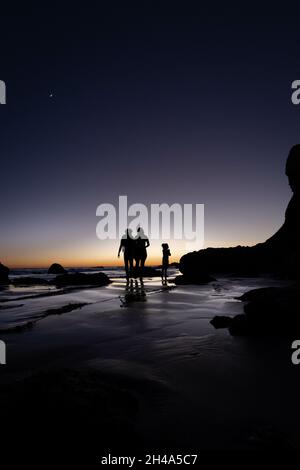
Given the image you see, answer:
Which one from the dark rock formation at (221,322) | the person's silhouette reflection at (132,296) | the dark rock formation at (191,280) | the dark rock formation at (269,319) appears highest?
the dark rock formation at (269,319)

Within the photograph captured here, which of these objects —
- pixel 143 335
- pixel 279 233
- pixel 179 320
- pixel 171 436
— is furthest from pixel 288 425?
pixel 279 233

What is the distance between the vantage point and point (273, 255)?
96.3 ft

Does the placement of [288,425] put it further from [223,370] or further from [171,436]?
[223,370]

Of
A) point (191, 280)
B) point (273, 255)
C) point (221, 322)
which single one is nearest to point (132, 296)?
point (221, 322)

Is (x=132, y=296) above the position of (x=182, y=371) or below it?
below

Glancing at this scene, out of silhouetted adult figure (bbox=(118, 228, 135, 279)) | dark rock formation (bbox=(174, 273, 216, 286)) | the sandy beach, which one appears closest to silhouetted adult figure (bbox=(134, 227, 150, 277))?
silhouetted adult figure (bbox=(118, 228, 135, 279))

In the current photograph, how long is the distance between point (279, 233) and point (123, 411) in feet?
110

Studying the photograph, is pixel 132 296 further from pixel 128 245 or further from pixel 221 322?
pixel 128 245

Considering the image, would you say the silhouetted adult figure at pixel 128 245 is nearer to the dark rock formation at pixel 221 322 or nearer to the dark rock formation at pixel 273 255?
the dark rock formation at pixel 273 255

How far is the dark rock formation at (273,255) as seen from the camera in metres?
22.2

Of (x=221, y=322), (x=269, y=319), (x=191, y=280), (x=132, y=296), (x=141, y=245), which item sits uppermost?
(x=141, y=245)

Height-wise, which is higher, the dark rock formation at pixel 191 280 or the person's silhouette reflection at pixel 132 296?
the person's silhouette reflection at pixel 132 296

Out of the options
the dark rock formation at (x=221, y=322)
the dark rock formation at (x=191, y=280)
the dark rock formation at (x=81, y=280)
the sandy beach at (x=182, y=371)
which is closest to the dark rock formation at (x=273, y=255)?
the dark rock formation at (x=191, y=280)

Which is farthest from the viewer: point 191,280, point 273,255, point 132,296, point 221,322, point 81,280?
point 273,255
